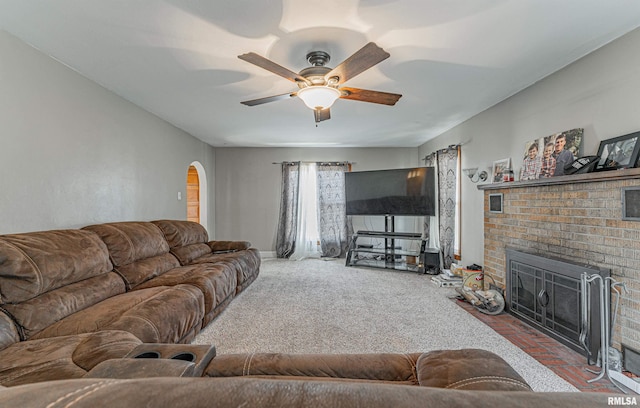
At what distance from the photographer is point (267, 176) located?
240 inches

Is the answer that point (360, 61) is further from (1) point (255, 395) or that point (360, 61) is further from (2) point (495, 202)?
(2) point (495, 202)

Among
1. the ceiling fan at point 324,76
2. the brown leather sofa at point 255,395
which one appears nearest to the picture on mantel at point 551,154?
the ceiling fan at point 324,76

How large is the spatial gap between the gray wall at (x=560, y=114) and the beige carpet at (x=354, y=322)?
1.36 m

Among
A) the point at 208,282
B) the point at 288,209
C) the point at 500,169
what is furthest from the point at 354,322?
the point at 288,209

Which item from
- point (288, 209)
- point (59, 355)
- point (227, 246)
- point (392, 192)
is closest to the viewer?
point (59, 355)

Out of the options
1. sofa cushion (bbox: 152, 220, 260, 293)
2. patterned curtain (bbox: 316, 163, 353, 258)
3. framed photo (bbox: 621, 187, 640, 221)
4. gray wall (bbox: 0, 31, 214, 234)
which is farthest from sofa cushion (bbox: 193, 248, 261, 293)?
framed photo (bbox: 621, 187, 640, 221)

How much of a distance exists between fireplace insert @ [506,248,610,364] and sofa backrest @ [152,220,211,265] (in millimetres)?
3671

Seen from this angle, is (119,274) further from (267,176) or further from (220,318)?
→ (267,176)

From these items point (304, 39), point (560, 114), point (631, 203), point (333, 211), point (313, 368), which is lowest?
point (313, 368)

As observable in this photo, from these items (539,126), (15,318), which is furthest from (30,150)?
(539,126)

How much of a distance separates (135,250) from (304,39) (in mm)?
2456

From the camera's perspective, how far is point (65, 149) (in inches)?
97.3

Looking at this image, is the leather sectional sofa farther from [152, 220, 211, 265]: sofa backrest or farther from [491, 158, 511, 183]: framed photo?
[491, 158, 511, 183]: framed photo

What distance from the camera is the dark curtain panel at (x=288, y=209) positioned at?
5973 millimetres
